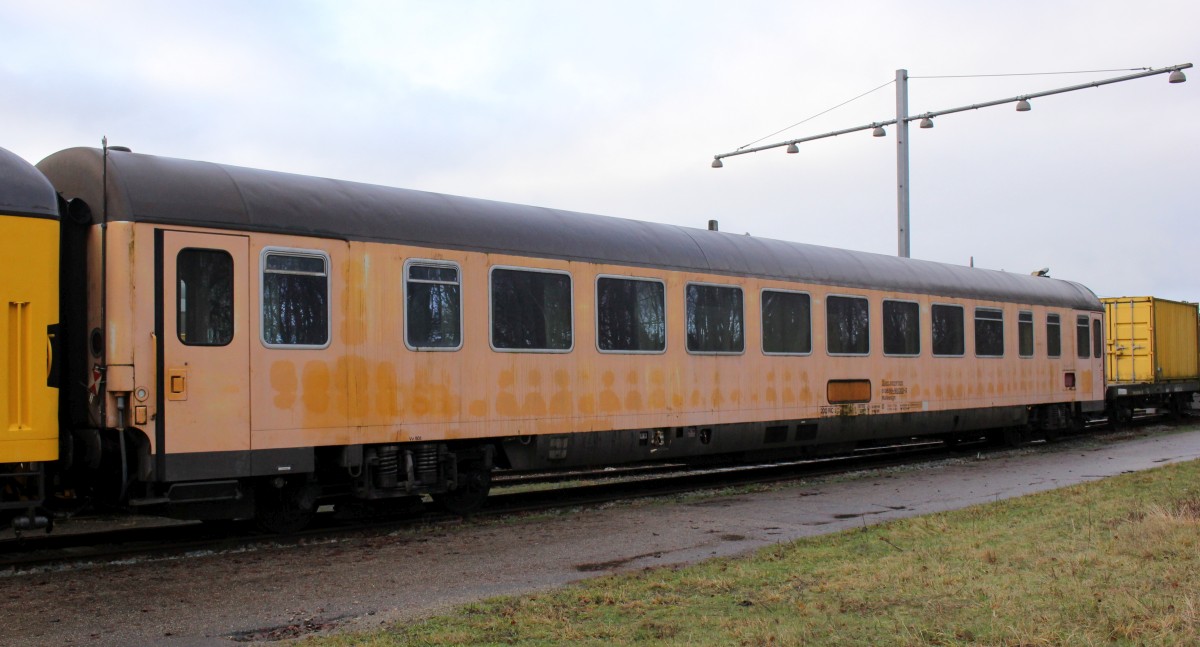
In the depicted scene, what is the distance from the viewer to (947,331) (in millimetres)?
18062

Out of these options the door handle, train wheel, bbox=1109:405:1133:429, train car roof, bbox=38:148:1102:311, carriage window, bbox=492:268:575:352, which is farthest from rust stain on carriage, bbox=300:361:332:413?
train wheel, bbox=1109:405:1133:429

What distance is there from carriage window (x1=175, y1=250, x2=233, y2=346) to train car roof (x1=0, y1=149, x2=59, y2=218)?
3.54ft

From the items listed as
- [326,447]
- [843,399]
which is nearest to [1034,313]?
[843,399]

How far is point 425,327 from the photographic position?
10.6m

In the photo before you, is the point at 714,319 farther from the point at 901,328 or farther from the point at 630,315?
the point at 901,328

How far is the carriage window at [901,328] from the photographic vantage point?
16.8 meters

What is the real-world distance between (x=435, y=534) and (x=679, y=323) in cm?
Answer: 457

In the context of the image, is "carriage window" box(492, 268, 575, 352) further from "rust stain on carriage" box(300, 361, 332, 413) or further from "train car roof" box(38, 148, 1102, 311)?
"rust stain on carriage" box(300, 361, 332, 413)

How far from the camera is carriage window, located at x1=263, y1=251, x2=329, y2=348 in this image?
945 cm

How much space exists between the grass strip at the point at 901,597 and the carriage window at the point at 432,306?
385cm

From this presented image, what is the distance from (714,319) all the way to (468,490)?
426 cm

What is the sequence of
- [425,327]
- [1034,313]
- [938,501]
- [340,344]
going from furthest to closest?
[1034,313] < [938,501] < [425,327] < [340,344]

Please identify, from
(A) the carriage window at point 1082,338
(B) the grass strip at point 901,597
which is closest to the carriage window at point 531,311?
(B) the grass strip at point 901,597

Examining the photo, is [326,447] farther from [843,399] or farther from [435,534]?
[843,399]
